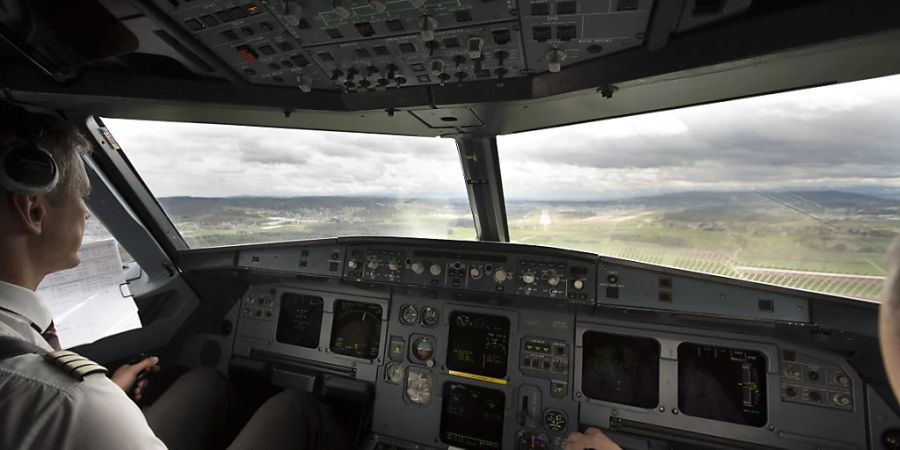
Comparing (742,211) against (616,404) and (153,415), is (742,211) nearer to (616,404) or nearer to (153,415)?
(616,404)

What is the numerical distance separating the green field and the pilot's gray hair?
214cm

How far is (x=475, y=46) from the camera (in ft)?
4.82

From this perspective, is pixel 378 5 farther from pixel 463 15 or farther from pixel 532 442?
pixel 532 442

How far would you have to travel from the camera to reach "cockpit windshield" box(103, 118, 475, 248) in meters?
2.84

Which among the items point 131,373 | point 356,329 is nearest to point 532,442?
point 356,329

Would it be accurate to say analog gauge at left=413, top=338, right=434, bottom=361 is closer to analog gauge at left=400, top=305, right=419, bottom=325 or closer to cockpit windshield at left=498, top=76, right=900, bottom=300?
analog gauge at left=400, top=305, right=419, bottom=325

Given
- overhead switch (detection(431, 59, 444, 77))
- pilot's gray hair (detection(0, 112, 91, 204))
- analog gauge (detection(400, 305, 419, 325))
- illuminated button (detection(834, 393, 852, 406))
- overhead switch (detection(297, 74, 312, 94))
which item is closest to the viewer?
pilot's gray hair (detection(0, 112, 91, 204))

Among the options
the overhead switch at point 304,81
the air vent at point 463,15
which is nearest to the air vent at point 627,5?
the air vent at point 463,15

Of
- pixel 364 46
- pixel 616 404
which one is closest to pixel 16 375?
pixel 364 46

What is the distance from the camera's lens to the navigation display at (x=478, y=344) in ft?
10.0

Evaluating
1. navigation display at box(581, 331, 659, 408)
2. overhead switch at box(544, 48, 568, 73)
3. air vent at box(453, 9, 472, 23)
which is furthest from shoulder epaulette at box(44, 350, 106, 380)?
navigation display at box(581, 331, 659, 408)

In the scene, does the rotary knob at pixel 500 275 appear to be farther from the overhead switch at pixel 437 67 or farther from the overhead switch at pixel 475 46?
the overhead switch at pixel 475 46

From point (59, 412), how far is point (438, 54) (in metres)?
1.44

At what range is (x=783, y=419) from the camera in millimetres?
2414
